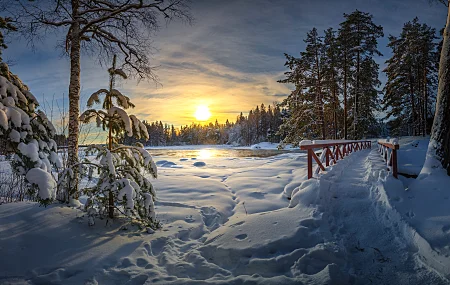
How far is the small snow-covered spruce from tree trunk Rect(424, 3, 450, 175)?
6.58 metres

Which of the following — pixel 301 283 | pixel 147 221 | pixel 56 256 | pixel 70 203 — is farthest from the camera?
pixel 70 203

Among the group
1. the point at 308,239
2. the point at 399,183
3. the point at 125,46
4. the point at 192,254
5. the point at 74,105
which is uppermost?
the point at 125,46

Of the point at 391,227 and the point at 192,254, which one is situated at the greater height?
the point at 391,227

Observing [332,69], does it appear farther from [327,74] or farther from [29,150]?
[29,150]

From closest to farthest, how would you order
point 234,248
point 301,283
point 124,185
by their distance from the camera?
1. point 301,283
2. point 234,248
3. point 124,185

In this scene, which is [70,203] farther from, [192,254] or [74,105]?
[192,254]

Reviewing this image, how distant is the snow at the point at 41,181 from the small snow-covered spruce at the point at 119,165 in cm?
70

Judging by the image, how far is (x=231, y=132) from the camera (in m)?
100

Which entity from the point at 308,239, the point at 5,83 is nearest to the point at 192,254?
the point at 308,239

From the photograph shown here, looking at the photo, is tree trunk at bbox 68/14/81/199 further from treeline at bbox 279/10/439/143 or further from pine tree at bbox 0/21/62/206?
treeline at bbox 279/10/439/143

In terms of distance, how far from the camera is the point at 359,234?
372 centimetres

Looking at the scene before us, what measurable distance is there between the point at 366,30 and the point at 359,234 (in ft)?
73.4

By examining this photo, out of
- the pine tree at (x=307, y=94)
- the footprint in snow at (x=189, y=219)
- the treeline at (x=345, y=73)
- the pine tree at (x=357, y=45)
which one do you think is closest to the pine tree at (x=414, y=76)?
the treeline at (x=345, y=73)

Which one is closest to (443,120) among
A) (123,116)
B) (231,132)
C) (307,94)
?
(123,116)
